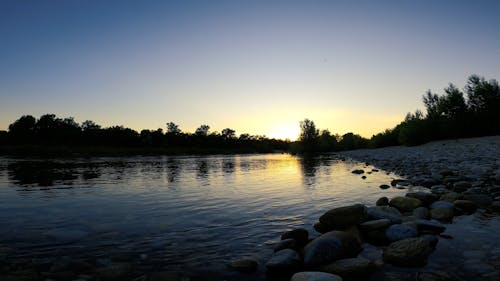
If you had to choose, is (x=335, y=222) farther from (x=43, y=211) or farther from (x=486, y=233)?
(x=43, y=211)

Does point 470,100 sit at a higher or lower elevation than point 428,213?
higher

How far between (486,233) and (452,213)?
1.28 m

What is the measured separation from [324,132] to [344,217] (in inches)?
6204

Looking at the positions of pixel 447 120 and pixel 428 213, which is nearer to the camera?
pixel 428 213

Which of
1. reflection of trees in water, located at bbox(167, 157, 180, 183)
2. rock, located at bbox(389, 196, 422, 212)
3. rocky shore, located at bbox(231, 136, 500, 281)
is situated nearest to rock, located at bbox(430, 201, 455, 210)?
rocky shore, located at bbox(231, 136, 500, 281)

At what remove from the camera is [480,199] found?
845cm

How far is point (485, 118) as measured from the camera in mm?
59625

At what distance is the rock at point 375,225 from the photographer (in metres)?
6.16

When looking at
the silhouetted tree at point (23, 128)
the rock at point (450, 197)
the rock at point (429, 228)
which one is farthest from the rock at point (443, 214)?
the silhouetted tree at point (23, 128)

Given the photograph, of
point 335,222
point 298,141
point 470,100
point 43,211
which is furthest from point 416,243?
point 298,141

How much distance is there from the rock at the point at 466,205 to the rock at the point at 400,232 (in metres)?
2.94

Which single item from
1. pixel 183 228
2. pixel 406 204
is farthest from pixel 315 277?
pixel 406 204

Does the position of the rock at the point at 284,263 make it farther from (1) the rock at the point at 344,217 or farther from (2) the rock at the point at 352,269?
(1) the rock at the point at 344,217

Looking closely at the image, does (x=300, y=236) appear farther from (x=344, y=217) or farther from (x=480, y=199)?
(x=480, y=199)
